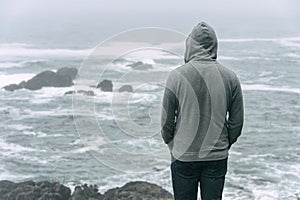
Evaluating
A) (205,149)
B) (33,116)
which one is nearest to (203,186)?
(205,149)

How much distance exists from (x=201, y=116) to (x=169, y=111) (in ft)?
0.51

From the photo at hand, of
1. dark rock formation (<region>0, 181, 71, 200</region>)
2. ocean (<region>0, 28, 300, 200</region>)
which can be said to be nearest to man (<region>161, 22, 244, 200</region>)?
ocean (<region>0, 28, 300, 200</region>)

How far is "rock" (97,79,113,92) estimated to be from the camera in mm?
24219

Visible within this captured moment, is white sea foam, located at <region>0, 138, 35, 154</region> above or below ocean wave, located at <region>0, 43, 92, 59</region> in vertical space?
below

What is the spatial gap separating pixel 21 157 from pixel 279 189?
731 cm

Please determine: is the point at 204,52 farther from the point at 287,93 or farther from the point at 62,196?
the point at 287,93

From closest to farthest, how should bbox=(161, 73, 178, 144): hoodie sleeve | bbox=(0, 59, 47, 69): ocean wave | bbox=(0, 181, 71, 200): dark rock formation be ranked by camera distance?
1. bbox=(161, 73, 178, 144): hoodie sleeve
2. bbox=(0, 181, 71, 200): dark rock formation
3. bbox=(0, 59, 47, 69): ocean wave

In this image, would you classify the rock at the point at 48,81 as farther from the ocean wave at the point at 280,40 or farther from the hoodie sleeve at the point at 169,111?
the hoodie sleeve at the point at 169,111

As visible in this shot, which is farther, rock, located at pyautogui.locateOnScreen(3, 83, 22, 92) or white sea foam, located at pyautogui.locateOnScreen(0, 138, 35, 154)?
rock, located at pyautogui.locateOnScreen(3, 83, 22, 92)

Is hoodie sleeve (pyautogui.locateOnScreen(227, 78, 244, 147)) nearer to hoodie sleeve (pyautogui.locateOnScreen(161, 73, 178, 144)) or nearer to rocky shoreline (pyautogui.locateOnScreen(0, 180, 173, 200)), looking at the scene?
hoodie sleeve (pyautogui.locateOnScreen(161, 73, 178, 144))

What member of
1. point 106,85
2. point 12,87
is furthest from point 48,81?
point 106,85

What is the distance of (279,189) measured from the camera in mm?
11391

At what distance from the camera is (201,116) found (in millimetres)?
2697

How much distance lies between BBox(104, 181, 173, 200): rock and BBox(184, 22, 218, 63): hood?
6852mm
